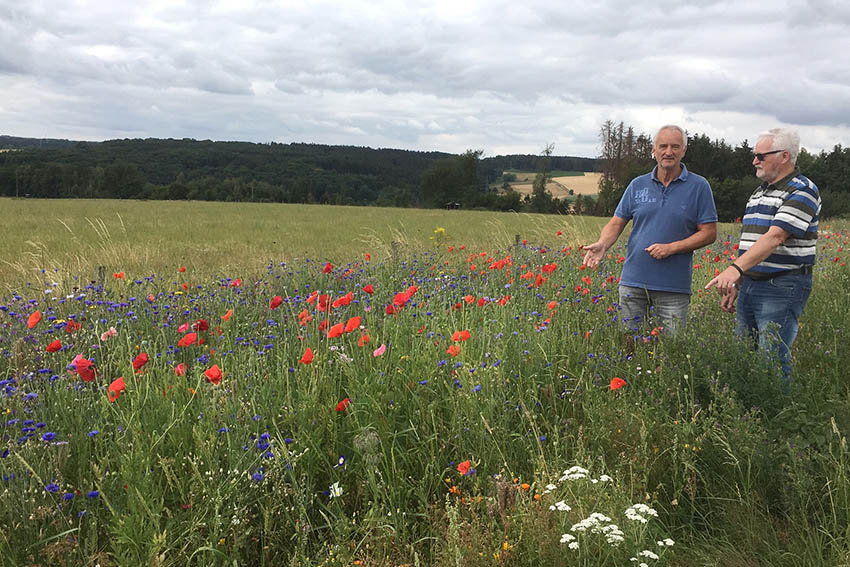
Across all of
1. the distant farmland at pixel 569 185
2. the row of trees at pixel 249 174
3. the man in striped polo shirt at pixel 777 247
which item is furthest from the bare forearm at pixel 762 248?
the row of trees at pixel 249 174

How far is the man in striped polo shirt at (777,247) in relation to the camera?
321cm

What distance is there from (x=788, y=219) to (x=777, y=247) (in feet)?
0.60

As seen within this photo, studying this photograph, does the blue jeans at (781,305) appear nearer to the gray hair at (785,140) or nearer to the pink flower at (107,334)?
the gray hair at (785,140)

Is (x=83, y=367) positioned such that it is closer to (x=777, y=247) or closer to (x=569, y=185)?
(x=777, y=247)

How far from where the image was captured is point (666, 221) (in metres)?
3.94

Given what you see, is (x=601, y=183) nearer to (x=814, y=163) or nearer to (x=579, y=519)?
(x=814, y=163)

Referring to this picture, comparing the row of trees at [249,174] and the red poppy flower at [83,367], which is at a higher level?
the row of trees at [249,174]

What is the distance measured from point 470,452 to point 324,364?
36.6 inches

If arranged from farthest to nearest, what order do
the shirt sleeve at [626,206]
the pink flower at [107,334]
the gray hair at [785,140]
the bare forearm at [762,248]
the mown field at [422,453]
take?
the shirt sleeve at [626,206]
the gray hair at [785,140]
the bare forearm at [762,248]
the pink flower at [107,334]
the mown field at [422,453]

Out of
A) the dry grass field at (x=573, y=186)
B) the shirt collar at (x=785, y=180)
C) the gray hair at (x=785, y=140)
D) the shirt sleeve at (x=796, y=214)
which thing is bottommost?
the shirt sleeve at (x=796, y=214)

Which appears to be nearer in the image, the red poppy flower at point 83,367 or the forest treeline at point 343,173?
the red poppy flower at point 83,367

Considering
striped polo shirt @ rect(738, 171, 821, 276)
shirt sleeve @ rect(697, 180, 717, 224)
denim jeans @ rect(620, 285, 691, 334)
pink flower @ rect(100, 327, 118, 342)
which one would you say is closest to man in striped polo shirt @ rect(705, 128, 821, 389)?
striped polo shirt @ rect(738, 171, 821, 276)

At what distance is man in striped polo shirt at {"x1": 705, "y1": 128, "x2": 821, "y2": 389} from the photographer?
3211 millimetres

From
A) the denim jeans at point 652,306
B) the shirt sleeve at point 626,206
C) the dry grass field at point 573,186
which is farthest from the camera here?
the dry grass field at point 573,186
